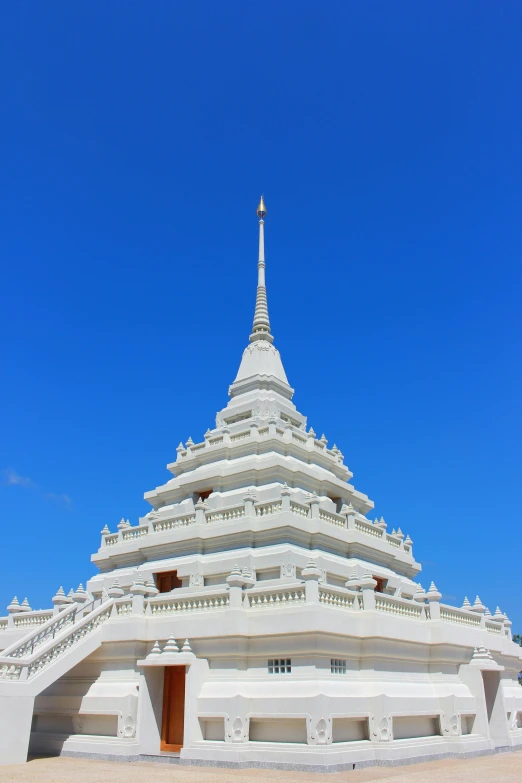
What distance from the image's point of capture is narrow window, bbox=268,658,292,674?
20.5 m

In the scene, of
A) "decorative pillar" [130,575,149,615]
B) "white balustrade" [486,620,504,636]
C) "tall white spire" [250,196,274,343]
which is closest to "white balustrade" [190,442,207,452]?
"tall white spire" [250,196,274,343]

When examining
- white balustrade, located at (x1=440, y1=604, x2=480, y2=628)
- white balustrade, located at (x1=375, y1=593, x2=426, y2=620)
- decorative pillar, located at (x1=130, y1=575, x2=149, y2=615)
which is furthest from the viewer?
white balustrade, located at (x1=440, y1=604, x2=480, y2=628)

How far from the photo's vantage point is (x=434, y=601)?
83.8 ft

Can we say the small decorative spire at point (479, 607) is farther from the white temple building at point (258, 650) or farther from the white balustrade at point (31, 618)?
the white balustrade at point (31, 618)

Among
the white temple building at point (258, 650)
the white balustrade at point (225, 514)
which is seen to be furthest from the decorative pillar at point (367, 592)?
the white balustrade at point (225, 514)

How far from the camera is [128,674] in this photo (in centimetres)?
2283

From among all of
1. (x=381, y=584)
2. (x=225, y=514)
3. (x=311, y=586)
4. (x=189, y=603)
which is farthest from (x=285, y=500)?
(x=381, y=584)

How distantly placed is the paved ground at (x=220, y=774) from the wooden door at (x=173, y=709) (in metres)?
1.87

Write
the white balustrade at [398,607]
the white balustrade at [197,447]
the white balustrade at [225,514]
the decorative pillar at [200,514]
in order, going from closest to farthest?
the white balustrade at [398,607] → the white balustrade at [225,514] → the decorative pillar at [200,514] → the white balustrade at [197,447]

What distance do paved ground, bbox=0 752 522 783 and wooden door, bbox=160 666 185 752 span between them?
1.87 m

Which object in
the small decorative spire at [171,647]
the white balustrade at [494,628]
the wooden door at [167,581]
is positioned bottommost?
the small decorative spire at [171,647]

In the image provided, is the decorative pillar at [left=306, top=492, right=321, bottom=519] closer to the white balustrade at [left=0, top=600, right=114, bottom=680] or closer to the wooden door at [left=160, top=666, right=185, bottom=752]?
the wooden door at [left=160, top=666, right=185, bottom=752]

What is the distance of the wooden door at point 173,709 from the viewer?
71.2 feet

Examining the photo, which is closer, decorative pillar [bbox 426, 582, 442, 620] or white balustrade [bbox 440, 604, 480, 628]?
decorative pillar [bbox 426, 582, 442, 620]
